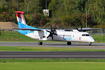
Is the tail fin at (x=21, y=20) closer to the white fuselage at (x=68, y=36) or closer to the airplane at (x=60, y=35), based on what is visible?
the airplane at (x=60, y=35)

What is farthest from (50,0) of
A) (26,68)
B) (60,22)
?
(26,68)

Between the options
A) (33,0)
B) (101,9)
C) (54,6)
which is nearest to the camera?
(101,9)

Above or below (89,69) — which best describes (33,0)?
above

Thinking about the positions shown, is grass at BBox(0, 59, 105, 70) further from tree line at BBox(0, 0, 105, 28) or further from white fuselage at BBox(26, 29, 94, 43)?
tree line at BBox(0, 0, 105, 28)

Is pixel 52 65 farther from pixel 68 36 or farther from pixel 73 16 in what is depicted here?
pixel 73 16

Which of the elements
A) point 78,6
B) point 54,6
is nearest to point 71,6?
point 78,6

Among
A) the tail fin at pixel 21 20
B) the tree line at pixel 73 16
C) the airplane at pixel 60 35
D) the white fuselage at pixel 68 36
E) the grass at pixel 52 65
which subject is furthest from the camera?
Result: the tree line at pixel 73 16

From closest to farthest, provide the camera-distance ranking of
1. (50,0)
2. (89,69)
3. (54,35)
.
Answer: (89,69) < (54,35) < (50,0)

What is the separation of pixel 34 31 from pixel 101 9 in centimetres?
4997

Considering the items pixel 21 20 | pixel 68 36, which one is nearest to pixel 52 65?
pixel 68 36

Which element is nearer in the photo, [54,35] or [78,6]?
[54,35]

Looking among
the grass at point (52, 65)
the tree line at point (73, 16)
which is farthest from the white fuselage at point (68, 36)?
the tree line at point (73, 16)

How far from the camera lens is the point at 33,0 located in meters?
110

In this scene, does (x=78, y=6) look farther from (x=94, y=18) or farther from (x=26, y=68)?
(x=26, y=68)
